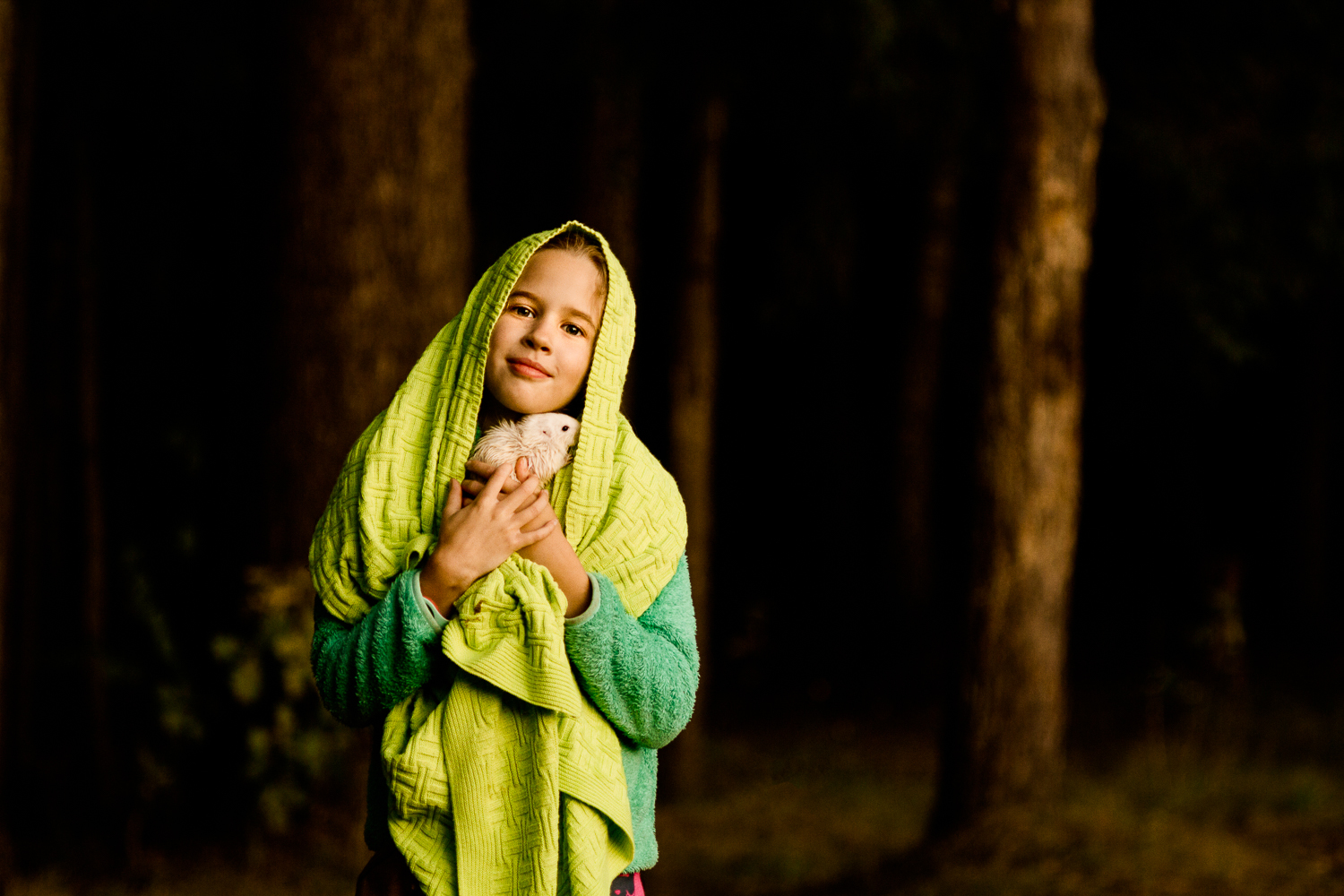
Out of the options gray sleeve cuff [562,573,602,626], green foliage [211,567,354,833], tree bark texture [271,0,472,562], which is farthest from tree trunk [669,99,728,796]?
gray sleeve cuff [562,573,602,626]

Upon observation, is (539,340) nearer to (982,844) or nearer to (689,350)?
(982,844)

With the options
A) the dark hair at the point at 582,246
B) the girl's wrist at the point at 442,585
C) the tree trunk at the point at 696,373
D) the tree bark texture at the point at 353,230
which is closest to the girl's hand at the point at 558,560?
the girl's wrist at the point at 442,585

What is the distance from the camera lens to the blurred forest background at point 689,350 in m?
5.27

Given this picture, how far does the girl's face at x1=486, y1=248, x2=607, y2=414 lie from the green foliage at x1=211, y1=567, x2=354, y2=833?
3359 millimetres

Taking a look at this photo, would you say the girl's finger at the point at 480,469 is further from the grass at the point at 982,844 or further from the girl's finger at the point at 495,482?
the grass at the point at 982,844

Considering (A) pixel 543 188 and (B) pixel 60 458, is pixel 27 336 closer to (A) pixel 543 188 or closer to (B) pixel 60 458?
(B) pixel 60 458

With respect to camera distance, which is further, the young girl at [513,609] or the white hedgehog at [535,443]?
the white hedgehog at [535,443]

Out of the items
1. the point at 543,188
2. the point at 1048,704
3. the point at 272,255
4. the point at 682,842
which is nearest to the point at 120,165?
the point at 543,188

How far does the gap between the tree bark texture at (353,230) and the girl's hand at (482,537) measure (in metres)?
3.28

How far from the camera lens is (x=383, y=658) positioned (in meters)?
2.04

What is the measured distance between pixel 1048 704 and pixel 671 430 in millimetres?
2622

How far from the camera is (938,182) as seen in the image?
35.9ft

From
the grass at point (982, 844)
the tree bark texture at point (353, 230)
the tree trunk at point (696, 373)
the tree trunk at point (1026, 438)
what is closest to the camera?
the grass at point (982, 844)

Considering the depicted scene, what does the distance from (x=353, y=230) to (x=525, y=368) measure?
3333mm
